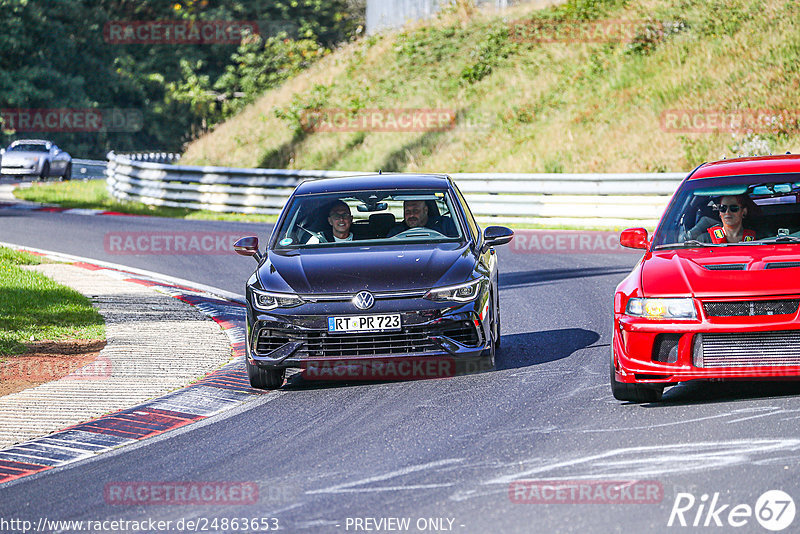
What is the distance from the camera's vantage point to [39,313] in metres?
12.8

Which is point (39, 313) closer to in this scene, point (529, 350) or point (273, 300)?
point (273, 300)

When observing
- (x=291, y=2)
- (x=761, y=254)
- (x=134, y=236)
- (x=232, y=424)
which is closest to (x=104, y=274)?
(x=134, y=236)

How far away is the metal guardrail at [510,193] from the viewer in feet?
73.9

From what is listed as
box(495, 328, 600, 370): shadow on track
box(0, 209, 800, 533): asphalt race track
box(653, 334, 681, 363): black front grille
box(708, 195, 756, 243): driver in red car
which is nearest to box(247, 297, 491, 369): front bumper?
box(0, 209, 800, 533): asphalt race track

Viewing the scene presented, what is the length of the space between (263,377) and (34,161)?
3402cm

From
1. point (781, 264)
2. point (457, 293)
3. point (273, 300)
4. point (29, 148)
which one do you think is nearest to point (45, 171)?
point (29, 148)

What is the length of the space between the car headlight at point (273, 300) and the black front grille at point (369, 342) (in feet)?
0.71

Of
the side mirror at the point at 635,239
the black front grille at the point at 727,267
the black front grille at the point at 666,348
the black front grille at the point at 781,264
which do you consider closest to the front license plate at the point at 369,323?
the side mirror at the point at 635,239

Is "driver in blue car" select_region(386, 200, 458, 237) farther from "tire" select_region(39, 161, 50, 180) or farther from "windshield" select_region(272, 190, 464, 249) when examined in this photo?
"tire" select_region(39, 161, 50, 180)

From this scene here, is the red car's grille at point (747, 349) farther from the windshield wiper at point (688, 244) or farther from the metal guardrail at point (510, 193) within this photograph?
the metal guardrail at point (510, 193)

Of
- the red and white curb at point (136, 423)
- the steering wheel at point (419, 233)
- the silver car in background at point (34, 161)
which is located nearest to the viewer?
the red and white curb at point (136, 423)

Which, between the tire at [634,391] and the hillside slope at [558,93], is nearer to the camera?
the tire at [634,391]

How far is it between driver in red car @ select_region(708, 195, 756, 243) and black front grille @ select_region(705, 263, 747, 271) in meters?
0.80

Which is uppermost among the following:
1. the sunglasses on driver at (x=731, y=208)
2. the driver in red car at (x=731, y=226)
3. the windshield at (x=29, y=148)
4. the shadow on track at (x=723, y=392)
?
the sunglasses on driver at (x=731, y=208)
